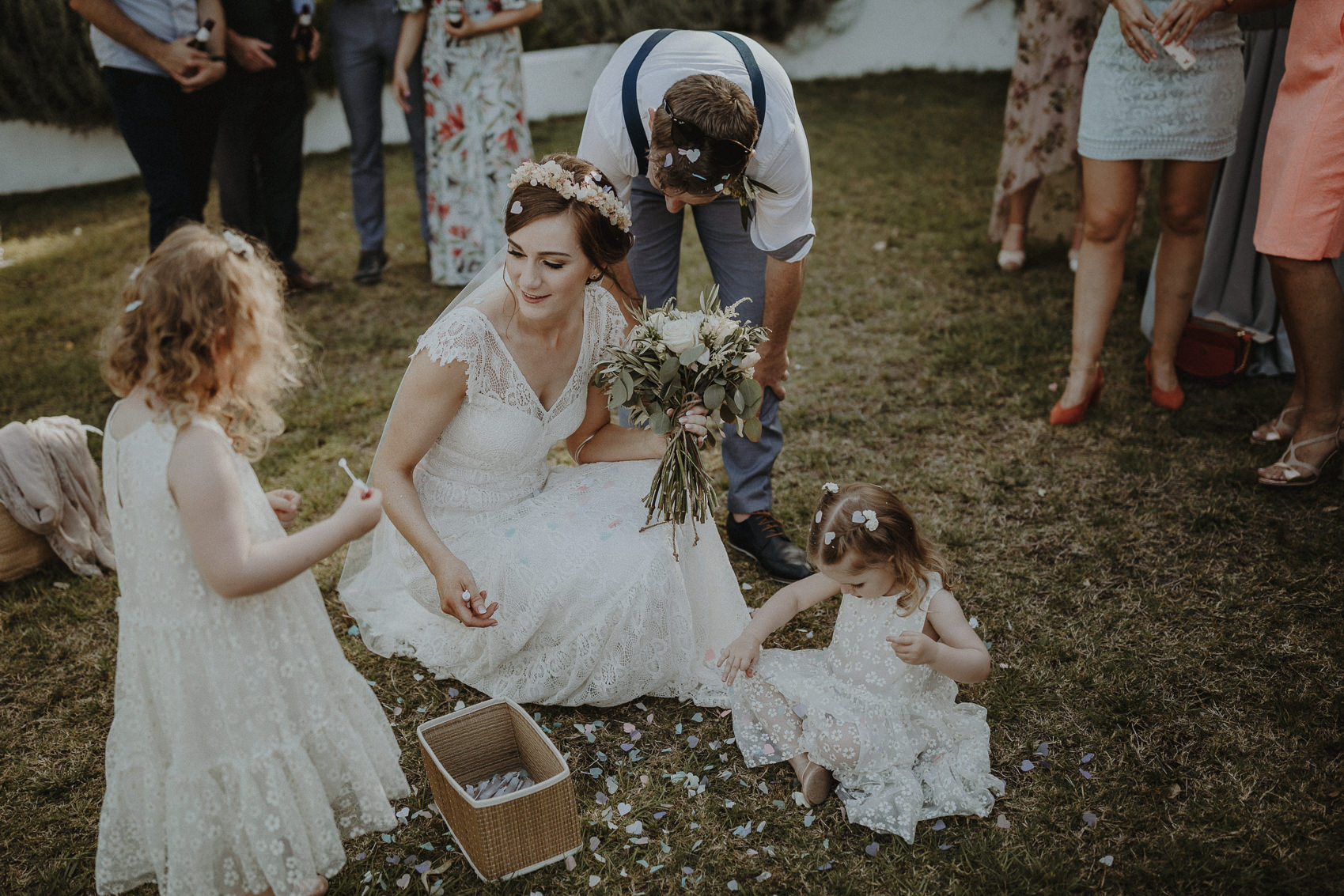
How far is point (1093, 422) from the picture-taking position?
3.92 meters

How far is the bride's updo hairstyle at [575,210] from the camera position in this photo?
234 cm

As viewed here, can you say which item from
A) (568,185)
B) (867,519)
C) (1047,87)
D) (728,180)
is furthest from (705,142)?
(1047,87)

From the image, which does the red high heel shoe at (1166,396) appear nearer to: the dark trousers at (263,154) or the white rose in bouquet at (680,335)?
the white rose in bouquet at (680,335)

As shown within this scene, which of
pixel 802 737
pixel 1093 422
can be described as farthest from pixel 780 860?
pixel 1093 422

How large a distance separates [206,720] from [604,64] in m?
9.61

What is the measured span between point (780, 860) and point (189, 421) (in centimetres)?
157

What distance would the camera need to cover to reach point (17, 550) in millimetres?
3162

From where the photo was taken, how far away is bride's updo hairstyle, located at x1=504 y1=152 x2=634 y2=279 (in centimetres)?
234

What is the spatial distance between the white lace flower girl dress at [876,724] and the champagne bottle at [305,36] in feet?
14.4

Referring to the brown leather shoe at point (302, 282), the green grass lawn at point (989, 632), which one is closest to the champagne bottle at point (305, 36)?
the brown leather shoe at point (302, 282)

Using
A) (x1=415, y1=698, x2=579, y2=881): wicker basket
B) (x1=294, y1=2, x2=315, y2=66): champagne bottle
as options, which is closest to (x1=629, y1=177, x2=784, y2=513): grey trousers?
(x1=415, y1=698, x2=579, y2=881): wicker basket

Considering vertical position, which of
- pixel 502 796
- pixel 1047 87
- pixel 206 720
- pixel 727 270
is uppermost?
pixel 1047 87

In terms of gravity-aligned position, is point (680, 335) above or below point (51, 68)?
below

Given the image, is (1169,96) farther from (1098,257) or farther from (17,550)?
(17,550)
